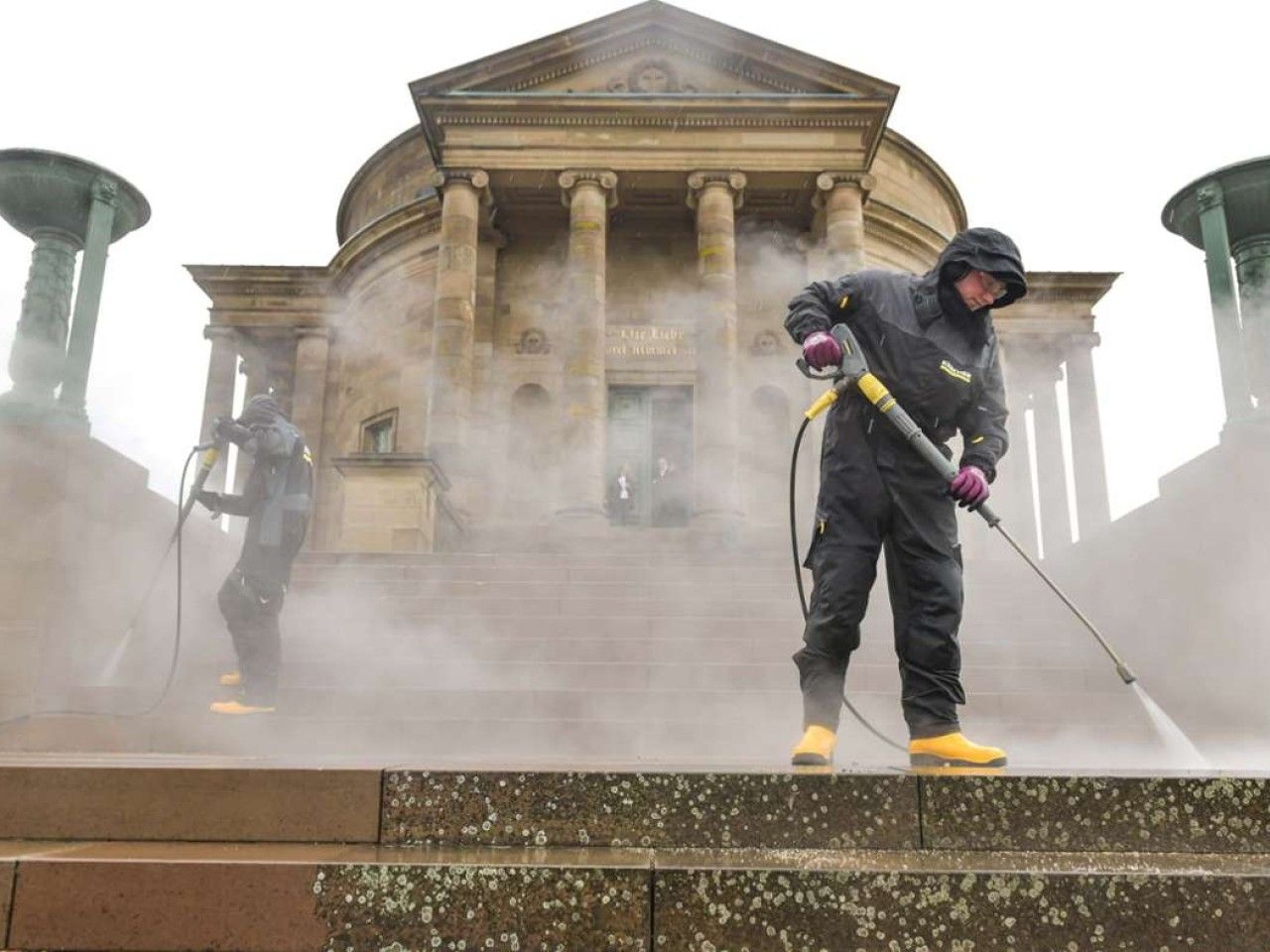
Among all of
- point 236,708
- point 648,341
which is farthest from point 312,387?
point 236,708

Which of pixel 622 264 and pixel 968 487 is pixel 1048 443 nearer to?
pixel 622 264

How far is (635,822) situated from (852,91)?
2008 centimetres

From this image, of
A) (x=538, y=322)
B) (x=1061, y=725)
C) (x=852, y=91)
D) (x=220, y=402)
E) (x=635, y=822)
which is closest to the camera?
(x=635, y=822)

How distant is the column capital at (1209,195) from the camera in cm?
1024

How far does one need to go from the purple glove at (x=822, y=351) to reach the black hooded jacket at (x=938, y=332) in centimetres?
12

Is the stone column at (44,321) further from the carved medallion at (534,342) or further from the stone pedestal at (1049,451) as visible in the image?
the stone pedestal at (1049,451)

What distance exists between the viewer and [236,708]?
6816mm

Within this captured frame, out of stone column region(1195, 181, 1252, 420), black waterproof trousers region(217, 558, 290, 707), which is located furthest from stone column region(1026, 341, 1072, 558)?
black waterproof trousers region(217, 558, 290, 707)

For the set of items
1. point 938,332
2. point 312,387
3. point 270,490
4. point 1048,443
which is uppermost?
point 312,387

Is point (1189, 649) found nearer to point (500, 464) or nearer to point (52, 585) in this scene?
point (52, 585)

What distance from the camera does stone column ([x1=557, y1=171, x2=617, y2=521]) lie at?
59.7ft

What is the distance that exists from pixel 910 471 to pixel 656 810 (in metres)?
1.82

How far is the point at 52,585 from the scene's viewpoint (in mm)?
8555

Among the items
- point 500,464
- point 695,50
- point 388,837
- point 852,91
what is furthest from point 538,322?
point 388,837
